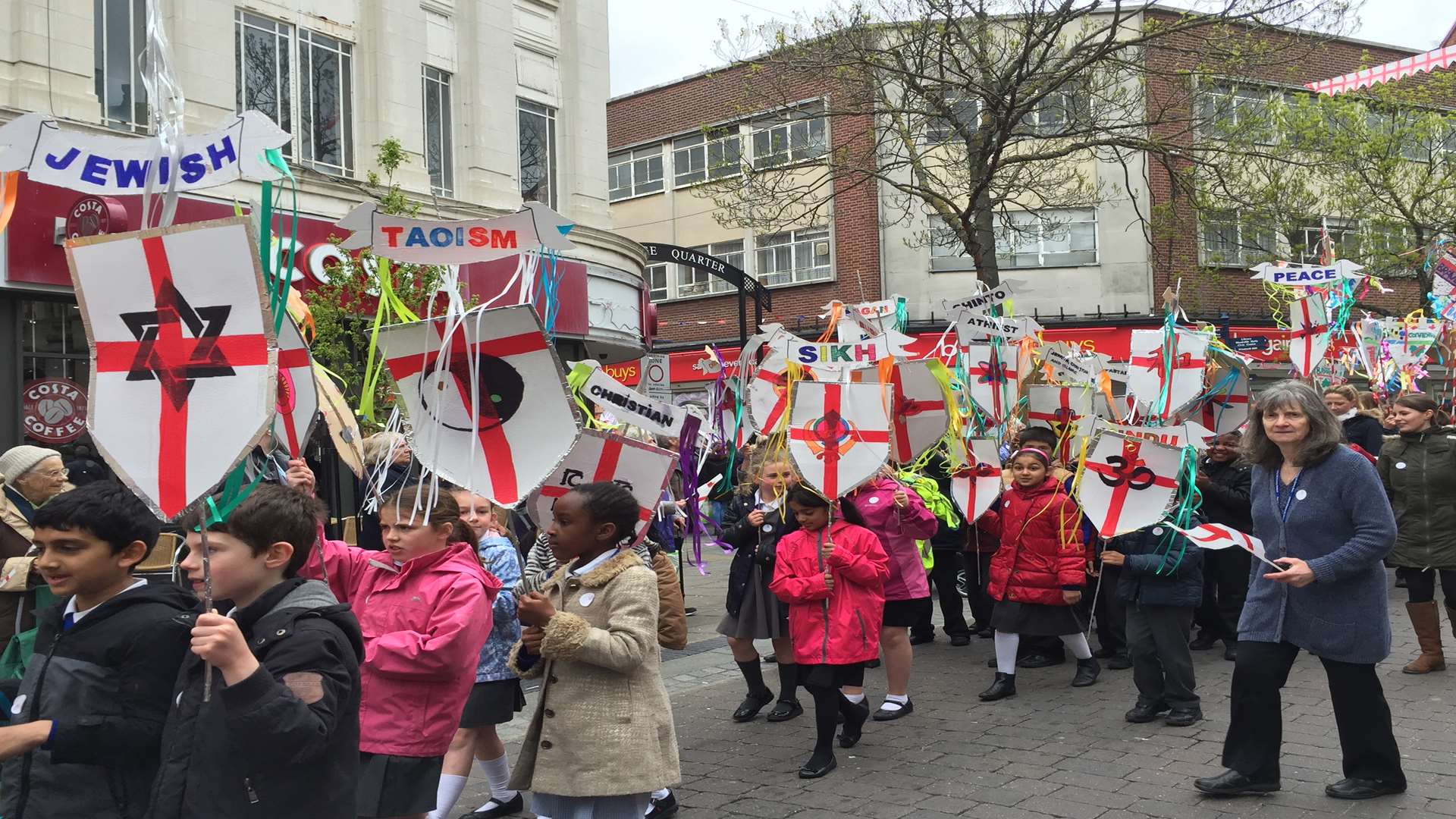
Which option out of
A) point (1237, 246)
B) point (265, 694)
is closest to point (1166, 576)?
point (265, 694)

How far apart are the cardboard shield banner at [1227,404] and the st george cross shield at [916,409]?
2.48m

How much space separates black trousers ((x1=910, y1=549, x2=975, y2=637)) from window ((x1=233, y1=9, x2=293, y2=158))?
878 cm

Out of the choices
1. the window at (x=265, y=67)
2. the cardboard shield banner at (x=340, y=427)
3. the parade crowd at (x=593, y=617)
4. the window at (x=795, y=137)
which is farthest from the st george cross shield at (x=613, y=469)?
the window at (x=795, y=137)

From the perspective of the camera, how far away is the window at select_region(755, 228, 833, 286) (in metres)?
29.5

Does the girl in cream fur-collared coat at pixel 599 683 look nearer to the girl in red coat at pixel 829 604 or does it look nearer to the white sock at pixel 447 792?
the white sock at pixel 447 792

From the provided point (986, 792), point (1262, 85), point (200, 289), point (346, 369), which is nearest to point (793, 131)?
point (1262, 85)

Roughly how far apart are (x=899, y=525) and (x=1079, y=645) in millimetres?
1368

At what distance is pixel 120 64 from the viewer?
512 inches

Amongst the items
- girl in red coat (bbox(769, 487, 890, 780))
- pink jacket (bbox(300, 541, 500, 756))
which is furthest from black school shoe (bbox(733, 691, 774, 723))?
pink jacket (bbox(300, 541, 500, 756))

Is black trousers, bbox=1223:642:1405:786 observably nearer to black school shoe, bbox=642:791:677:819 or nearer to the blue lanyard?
the blue lanyard

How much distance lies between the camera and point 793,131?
27719 millimetres

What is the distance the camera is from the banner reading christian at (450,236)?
4008 mm

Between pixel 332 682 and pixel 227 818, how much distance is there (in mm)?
356

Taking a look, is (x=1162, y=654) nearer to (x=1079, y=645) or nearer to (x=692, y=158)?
(x=1079, y=645)
